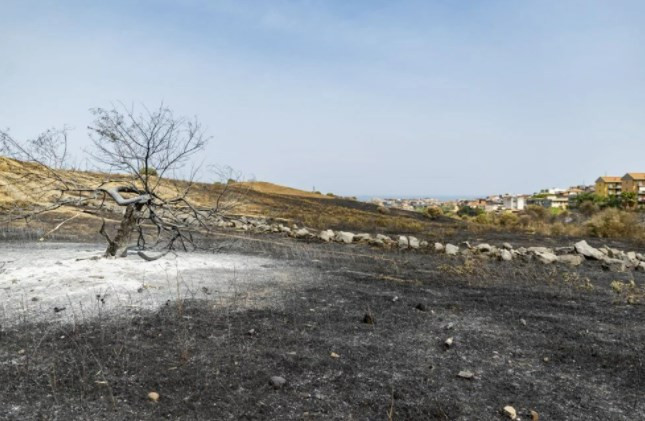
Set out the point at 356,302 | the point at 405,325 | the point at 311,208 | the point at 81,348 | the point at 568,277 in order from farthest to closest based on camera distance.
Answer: the point at 311,208, the point at 568,277, the point at 356,302, the point at 405,325, the point at 81,348

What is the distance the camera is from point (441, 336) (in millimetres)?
4852

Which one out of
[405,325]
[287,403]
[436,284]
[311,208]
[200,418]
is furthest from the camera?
[311,208]

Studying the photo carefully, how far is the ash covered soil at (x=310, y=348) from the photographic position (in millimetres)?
3266

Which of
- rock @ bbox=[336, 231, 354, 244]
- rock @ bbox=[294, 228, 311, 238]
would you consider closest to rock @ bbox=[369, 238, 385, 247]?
rock @ bbox=[336, 231, 354, 244]

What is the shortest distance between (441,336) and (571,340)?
1.45m

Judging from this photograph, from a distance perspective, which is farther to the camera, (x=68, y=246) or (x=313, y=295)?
(x=68, y=246)

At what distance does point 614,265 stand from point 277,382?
31.9ft

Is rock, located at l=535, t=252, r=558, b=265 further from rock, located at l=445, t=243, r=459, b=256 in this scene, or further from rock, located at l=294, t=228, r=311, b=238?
rock, located at l=294, t=228, r=311, b=238

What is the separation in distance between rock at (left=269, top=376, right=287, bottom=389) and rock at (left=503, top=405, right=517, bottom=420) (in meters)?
1.66

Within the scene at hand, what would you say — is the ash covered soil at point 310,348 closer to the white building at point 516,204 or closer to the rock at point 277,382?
the rock at point 277,382

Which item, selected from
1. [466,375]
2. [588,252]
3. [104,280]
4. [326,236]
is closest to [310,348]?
[466,375]

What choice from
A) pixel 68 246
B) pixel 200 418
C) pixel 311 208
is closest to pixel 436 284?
pixel 200 418

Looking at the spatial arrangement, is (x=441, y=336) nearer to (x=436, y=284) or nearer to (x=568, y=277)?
(x=436, y=284)

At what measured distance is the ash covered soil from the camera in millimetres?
3266
